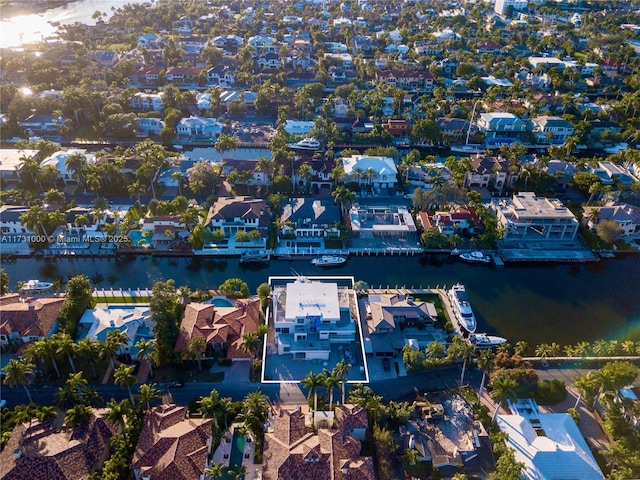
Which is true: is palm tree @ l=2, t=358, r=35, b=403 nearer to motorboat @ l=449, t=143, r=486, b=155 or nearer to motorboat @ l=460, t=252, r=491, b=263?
motorboat @ l=460, t=252, r=491, b=263

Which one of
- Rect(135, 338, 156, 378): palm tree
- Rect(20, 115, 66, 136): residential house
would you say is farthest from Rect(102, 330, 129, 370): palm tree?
Rect(20, 115, 66, 136): residential house

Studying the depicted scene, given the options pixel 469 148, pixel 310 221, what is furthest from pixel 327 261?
pixel 469 148

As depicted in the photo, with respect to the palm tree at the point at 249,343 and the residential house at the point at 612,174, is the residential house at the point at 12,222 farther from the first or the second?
the residential house at the point at 612,174

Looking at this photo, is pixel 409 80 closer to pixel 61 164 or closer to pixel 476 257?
pixel 476 257

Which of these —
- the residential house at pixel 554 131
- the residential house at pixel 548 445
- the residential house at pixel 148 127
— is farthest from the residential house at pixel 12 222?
the residential house at pixel 554 131

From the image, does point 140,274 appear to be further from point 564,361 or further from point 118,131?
point 564,361

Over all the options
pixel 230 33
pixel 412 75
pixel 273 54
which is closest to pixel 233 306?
pixel 412 75
